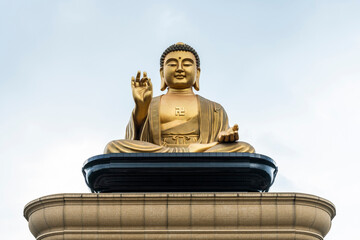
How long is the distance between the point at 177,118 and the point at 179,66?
991 millimetres

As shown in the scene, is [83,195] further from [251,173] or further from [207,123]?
[207,123]

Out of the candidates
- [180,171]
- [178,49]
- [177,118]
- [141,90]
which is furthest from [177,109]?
[180,171]

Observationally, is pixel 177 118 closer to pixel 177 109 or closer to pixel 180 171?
pixel 177 109

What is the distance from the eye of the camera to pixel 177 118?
10.9 m

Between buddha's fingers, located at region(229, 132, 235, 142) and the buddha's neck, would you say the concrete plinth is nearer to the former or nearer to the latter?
buddha's fingers, located at region(229, 132, 235, 142)

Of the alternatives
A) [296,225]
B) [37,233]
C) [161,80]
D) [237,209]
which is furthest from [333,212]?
[161,80]

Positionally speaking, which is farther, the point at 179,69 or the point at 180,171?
the point at 179,69

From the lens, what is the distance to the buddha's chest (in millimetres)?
10922

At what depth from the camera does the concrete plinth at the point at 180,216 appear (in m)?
7.97

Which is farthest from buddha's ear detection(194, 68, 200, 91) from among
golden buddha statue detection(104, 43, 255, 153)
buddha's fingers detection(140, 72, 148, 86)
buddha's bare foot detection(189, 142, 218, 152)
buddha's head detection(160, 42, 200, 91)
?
buddha's fingers detection(140, 72, 148, 86)

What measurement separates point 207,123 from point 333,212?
118 inches

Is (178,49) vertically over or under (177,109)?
over

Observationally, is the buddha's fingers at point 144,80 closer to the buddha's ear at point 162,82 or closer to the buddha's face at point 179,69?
the buddha's face at point 179,69

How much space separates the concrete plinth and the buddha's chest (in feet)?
9.82
